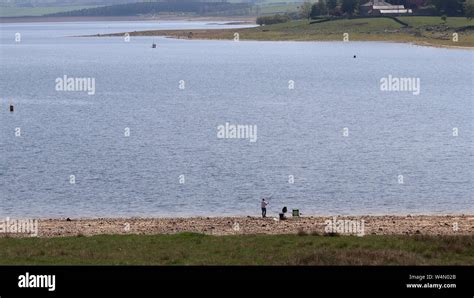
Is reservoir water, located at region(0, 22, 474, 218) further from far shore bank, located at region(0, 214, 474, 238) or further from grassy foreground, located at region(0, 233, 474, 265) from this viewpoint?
grassy foreground, located at region(0, 233, 474, 265)

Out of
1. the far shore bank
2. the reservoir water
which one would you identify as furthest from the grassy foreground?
the reservoir water

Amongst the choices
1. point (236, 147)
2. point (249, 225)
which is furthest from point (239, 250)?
point (236, 147)

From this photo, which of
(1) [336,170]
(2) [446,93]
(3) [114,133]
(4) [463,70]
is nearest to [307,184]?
(1) [336,170]

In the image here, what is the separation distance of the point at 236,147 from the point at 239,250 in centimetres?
4360

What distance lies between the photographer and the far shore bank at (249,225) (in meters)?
40.7

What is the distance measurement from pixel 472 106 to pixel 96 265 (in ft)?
280

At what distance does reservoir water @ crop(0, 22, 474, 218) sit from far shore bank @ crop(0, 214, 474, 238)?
11.0 ft

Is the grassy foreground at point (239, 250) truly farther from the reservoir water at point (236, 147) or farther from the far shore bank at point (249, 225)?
the reservoir water at point (236, 147)

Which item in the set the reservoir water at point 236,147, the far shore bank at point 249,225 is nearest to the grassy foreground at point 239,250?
the far shore bank at point 249,225

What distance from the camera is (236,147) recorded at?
76062 millimetres

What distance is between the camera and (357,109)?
4198 inches

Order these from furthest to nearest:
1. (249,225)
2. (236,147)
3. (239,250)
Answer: (236,147)
(249,225)
(239,250)

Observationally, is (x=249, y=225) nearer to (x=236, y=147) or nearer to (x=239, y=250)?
(x=239, y=250)

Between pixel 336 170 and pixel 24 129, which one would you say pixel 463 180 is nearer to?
pixel 336 170
